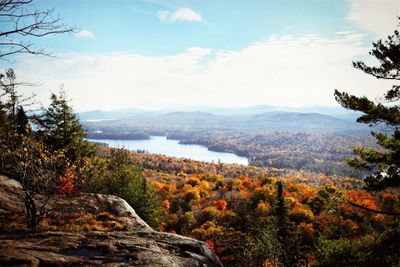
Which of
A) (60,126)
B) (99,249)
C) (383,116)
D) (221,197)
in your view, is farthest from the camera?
(221,197)

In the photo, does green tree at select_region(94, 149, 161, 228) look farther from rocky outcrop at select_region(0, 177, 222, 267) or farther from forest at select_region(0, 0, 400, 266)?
rocky outcrop at select_region(0, 177, 222, 267)

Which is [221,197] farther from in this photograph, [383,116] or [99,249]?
[99,249]

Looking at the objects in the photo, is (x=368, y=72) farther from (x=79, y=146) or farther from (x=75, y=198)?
(x=79, y=146)

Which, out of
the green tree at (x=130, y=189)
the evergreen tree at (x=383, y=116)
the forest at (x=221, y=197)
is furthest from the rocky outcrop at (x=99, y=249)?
the green tree at (x=130, y=189)

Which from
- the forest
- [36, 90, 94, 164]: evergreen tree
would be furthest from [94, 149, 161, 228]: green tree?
[36, 90, 94, 164]: evergreen tree

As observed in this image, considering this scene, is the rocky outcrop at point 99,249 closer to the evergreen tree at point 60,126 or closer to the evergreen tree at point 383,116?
the evergreen tree at point 383,116

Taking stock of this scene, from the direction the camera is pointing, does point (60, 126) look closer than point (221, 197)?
Yes

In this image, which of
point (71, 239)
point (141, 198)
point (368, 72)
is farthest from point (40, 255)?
point (141, 198)

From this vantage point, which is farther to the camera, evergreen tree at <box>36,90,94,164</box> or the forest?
evergreen tree at <box>36,90,94,164</box>

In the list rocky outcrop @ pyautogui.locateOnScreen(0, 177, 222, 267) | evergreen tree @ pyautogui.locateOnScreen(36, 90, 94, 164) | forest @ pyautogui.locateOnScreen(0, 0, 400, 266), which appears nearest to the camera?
rocky outcrop @ pyautogui.locateOnScreen(0, 177, 222, 267)

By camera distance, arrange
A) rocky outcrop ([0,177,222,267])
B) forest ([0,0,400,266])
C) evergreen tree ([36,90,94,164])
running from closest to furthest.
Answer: rocky outcrop ([0,177,222,267]), forest ([0,0,400,266]), evergreen tree ([36,90,94,164])

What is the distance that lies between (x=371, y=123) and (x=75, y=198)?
18.6 m

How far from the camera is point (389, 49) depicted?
50.3 feet

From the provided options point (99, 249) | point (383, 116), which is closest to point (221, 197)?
point (383, 116)
